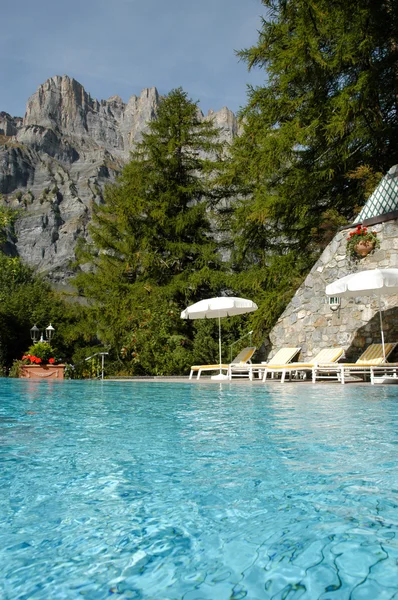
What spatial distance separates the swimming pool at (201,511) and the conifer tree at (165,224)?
11.7m

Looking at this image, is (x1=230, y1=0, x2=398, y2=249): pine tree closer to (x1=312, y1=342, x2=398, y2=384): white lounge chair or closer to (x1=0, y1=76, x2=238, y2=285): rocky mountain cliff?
(x1=312, y1=342, x2=398, y2=384): white lounge chair

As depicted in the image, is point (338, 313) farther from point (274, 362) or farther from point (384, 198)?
point (384, 198)

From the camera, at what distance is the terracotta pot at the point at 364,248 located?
10969mm

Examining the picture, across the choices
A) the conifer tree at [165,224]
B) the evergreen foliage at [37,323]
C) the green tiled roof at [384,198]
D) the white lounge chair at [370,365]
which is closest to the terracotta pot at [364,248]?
the green tiled roof at [384,198]

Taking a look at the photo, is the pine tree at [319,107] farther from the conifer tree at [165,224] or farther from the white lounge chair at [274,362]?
the white lounge chair at [274,362]

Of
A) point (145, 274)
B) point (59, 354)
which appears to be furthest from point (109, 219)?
point (59, 354)

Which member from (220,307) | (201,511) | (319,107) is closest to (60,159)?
(319,107)

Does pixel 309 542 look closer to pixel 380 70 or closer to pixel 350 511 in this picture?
pixel 350 511

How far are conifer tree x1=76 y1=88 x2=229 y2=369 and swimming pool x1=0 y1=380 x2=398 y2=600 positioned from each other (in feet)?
38.3

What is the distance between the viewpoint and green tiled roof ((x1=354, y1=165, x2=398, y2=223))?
10.9 m

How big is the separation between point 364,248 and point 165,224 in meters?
7.49

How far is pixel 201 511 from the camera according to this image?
2.21 m

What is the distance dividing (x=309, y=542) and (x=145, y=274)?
15336 millimetres

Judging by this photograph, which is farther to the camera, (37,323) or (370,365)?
(37,323)
